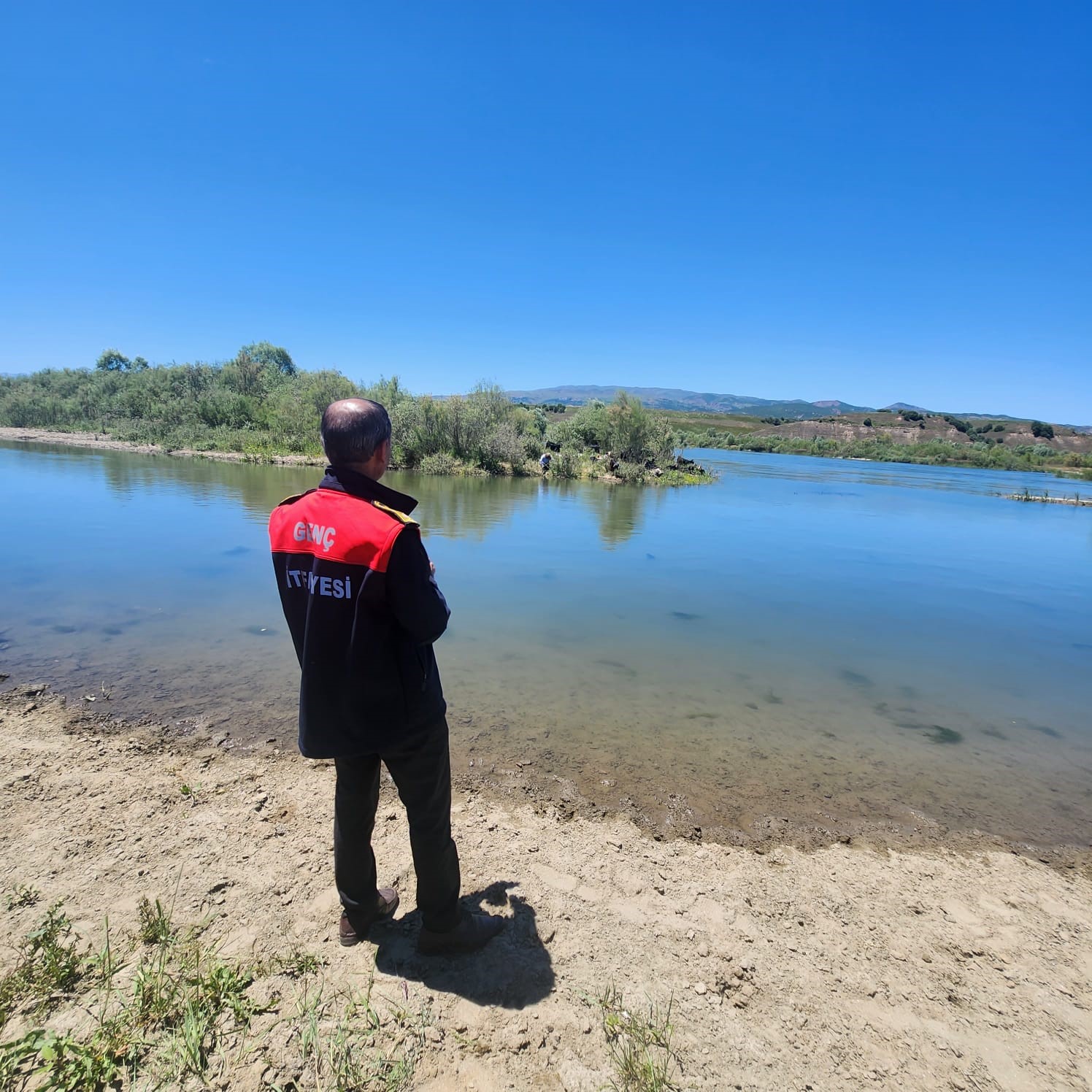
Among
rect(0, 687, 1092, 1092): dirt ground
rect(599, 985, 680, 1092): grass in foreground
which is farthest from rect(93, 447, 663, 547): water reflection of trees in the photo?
rect(599, 985, 680, 1092): grass in foreground

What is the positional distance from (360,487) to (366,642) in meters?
0.59

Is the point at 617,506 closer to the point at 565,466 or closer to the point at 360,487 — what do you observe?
the point at 565,466

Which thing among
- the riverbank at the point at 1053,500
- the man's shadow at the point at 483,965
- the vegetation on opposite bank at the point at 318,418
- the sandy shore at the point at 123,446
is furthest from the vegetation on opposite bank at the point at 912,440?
the man's shadow at the point at 483,965

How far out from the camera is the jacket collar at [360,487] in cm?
229

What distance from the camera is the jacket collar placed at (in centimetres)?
229

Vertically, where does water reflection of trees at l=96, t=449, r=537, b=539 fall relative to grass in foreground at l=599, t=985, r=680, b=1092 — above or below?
above

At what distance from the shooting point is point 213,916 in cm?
271

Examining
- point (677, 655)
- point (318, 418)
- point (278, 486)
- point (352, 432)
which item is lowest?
point (677, 655)

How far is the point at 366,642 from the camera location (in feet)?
7.41

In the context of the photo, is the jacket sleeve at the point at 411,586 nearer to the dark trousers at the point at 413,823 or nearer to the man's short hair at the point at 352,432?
the man's short hair at the point at 352,432

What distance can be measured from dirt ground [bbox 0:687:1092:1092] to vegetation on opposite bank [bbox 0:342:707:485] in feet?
96.2

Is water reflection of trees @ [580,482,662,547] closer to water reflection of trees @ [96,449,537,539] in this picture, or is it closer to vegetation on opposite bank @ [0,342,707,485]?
water reflection of trees @ [96,449,537,539]

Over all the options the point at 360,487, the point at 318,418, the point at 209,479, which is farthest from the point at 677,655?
the point at 318,418

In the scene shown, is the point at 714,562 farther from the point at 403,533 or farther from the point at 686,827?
the point at 403,533
